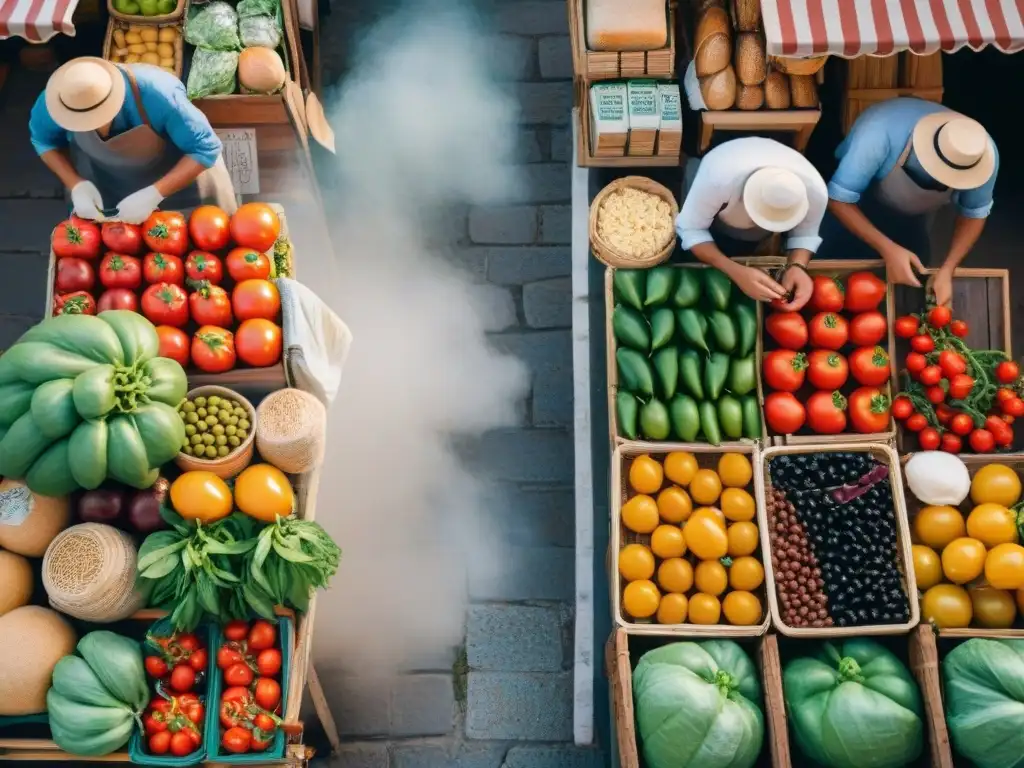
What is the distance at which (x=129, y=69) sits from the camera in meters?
4.53

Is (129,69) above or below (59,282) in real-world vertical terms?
above

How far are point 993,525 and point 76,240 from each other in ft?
14.9

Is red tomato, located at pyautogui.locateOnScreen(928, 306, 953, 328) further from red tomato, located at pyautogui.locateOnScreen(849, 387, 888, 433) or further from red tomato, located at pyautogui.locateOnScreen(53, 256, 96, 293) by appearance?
red tomato, located at pyautogui.locateOnScreen(53, 256, 96, 293)

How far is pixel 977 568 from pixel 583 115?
322 cm

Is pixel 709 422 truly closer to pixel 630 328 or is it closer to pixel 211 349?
pixel 630 328

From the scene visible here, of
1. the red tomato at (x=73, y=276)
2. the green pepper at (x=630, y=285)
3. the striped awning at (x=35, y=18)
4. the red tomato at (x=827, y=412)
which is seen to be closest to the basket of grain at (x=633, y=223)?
the green pepper at (x=630, y=285)

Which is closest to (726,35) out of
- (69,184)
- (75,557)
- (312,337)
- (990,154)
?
(990,154)

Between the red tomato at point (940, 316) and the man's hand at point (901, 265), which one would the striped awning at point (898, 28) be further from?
the red tomato at point (940, 316)

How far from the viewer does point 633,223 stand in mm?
4914

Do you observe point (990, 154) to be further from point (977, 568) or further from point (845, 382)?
point (977, 568)

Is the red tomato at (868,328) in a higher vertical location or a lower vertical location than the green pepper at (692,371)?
higher

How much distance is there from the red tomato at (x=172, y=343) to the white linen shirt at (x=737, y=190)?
2.50 meters

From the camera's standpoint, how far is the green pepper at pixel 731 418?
463cm

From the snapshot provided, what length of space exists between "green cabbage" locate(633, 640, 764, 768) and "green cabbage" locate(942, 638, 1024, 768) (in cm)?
84
